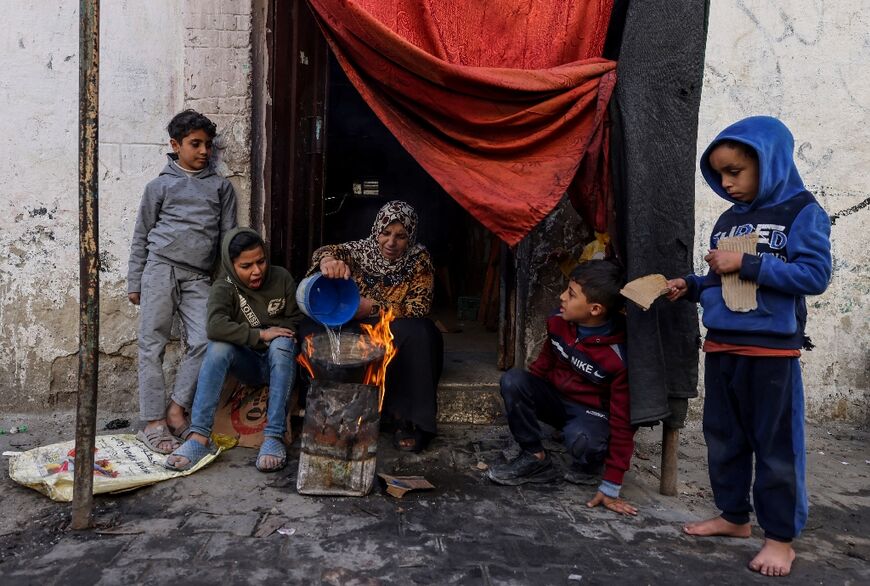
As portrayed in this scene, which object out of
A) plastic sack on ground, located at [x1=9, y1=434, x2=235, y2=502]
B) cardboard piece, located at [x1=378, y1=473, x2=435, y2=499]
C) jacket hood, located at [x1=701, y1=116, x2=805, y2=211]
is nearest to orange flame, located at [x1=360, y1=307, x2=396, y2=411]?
cardboard piece, located at [x1=378, y1=473, x2=435, y2=499]

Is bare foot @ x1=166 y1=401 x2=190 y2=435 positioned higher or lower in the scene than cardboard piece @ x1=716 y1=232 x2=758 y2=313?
lower

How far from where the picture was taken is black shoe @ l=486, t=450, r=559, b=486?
3.47 m

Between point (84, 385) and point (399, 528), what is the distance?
1.43 m

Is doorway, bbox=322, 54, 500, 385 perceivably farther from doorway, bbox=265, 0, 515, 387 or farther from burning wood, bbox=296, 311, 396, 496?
burning wood, bbox=296, 311, 396, 496

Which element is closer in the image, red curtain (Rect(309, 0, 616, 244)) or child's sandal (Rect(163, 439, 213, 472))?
red curtain (Rect(309, 0, 616, 244))

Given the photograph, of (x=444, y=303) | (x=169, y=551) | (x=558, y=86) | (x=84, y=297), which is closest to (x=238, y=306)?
(x=84, y=297)

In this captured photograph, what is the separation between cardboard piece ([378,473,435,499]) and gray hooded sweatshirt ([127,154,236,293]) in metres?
1.72

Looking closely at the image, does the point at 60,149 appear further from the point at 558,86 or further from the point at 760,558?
the point at 760,558

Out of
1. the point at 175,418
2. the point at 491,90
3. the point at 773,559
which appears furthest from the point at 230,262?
the point at 773,559

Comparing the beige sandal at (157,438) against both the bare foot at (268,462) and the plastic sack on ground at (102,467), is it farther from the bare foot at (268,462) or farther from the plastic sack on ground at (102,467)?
the bare foot at (268,462)

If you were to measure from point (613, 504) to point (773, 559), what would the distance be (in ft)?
2.36

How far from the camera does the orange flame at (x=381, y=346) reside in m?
3.56

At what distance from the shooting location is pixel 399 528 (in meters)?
2.93

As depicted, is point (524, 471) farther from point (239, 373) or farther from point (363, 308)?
point (239, 373)
